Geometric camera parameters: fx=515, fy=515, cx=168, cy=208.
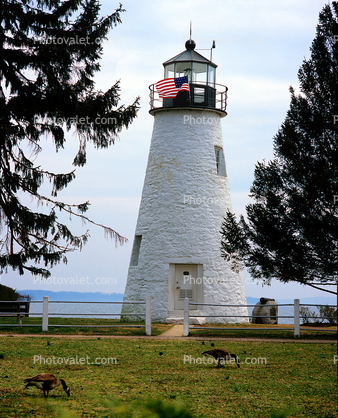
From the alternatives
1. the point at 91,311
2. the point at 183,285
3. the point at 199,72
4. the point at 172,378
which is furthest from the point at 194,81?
the point at 91,311

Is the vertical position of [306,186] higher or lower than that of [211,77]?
lower

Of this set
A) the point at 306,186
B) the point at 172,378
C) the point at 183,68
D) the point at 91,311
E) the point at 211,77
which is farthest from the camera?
the point at 91,311

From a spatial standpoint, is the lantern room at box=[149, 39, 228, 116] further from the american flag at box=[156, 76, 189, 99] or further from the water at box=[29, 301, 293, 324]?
the water at box=[29, 301, 293, 324]

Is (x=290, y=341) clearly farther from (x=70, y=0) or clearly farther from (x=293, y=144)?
(x=70, y=0)

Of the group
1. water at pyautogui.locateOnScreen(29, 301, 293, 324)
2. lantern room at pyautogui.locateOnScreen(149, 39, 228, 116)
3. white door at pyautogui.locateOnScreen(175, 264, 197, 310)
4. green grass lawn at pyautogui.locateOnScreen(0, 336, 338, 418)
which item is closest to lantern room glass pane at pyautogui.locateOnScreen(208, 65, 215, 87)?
lantern room at pyautogui.locateOnScreen(149, 39, 228, 116)

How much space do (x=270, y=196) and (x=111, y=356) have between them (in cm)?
871

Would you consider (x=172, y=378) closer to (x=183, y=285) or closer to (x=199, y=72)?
(x=183, y=285)

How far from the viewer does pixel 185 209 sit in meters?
22.6

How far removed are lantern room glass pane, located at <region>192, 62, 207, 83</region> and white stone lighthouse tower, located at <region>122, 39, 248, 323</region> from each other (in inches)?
1.8

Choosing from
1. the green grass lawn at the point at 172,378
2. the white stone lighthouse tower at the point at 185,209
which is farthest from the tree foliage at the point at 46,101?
the white stone lighthouse tower at the point at 185,209

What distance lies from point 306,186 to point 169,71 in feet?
34.0

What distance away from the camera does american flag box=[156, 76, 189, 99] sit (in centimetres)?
2327

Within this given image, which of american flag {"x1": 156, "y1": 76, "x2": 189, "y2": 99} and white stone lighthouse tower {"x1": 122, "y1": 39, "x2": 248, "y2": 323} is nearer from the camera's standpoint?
white stone lighthouse tower {"x1": 122, "y1": 39, "x2": 248, "y2": 323}

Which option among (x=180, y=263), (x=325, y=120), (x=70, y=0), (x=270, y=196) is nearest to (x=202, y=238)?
(x=180, y=263)
